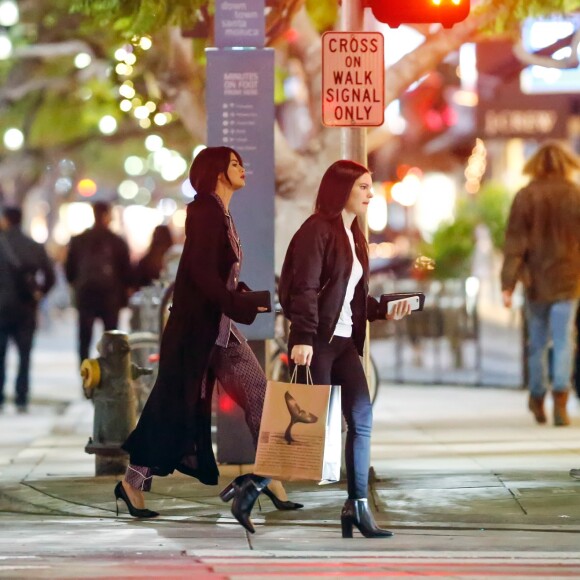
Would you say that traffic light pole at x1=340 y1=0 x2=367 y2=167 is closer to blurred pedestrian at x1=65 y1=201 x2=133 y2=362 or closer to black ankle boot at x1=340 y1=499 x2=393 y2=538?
black ankle boot at x1=340 y1=499 x2=393 y2=538

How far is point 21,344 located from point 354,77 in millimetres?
7185

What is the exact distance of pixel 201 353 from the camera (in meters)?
8.21

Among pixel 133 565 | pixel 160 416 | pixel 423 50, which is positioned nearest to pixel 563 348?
pixel 423 50

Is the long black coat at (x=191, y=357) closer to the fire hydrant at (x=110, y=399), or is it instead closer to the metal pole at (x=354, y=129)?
the metal pole at (x=354, y=129)

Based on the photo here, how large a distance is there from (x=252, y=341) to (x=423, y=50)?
4.76 m

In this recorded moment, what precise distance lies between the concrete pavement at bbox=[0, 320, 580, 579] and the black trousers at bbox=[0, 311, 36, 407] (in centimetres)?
267

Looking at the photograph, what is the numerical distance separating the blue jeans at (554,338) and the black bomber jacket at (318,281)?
4684 millimetres

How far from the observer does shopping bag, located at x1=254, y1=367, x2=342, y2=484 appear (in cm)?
749

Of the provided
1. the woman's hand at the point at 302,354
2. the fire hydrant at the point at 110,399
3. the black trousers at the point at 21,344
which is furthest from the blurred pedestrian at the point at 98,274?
the woman's hand at the point at 302,354

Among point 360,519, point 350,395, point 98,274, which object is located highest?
point 98,274

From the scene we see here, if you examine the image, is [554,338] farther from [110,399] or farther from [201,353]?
[201,353]

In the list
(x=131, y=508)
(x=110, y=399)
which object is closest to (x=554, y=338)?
(x=110, y=399)

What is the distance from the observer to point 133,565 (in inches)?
284

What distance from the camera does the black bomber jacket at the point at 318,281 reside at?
25.2 ft
